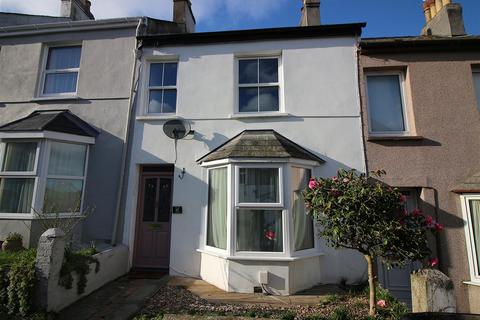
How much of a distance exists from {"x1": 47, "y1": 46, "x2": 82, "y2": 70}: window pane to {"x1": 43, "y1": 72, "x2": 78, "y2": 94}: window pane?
265 mm

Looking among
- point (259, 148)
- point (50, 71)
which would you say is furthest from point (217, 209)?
point (50, 71)

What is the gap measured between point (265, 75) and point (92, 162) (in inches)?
207

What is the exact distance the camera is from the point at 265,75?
7.94m

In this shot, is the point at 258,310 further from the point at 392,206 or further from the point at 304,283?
the point at 392,206

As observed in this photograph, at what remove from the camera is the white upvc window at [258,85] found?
7.79 meters

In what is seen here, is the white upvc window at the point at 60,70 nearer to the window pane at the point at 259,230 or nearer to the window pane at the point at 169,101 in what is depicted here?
the window pane at the point at 169,101

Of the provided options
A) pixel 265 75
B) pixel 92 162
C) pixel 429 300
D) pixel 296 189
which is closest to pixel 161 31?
pixel 265 75

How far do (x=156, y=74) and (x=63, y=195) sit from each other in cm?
407

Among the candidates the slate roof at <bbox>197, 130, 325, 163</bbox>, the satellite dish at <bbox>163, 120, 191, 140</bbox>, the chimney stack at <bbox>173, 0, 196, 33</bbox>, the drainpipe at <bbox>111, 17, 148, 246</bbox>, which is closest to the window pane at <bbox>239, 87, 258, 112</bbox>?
the slate roof at <bbox>197, 130, 325, 163</bbox>

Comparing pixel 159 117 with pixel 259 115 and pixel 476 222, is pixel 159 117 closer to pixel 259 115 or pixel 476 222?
pixel 259 115

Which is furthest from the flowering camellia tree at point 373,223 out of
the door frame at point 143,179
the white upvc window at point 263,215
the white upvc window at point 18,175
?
the white upvc window at point 18,175

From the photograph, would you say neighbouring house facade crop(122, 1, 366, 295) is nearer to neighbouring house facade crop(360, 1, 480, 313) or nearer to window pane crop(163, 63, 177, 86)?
window pane crop(163, 63, 177, 86)

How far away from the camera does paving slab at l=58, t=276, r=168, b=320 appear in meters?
4.95

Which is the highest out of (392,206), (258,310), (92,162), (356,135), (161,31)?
(161,31)
